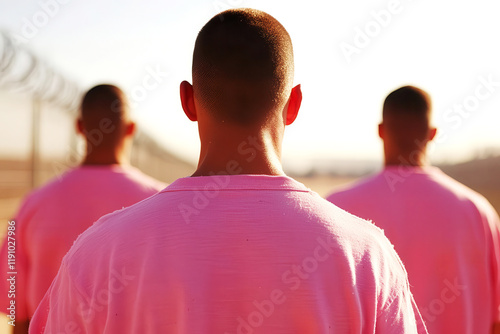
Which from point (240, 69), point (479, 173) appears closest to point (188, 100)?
point (240, 69)

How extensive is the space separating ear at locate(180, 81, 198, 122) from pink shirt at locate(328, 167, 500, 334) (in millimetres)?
1507

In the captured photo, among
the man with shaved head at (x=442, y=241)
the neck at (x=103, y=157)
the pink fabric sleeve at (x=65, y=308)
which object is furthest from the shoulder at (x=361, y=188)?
the pink fabric sleeve at (x=65, y=308)

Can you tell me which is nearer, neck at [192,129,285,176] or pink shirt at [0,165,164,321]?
neck at [192,129,285,176]

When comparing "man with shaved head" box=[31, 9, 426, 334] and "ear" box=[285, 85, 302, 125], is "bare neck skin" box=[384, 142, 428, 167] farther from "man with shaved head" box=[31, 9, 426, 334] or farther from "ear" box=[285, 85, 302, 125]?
"man with shaved head" box=[31, 9, 426, 334]

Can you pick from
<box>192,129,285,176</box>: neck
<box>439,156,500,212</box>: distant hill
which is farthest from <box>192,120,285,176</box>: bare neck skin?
<box>439,156,500,212</box>: distant hill

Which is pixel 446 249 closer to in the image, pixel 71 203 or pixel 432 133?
pixel 432 133

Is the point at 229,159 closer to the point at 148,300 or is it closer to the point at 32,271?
the point at 148,300

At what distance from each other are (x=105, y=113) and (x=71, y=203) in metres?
0.59

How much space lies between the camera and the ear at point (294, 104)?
4.96ft

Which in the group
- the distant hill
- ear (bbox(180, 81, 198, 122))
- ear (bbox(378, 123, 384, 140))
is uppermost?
ear (bbox(180, 81, 198, 122))

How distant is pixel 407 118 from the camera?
297 centimetres

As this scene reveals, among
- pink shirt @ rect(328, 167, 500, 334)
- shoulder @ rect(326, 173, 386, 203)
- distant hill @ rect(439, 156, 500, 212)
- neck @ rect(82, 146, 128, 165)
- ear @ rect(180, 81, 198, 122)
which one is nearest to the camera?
ear @ rect(180, 81, 198, 122)

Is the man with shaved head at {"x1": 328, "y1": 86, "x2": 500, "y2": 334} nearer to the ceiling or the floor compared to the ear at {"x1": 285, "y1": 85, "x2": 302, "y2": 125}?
nearer to the floor

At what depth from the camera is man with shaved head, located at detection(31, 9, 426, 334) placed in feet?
3.96
